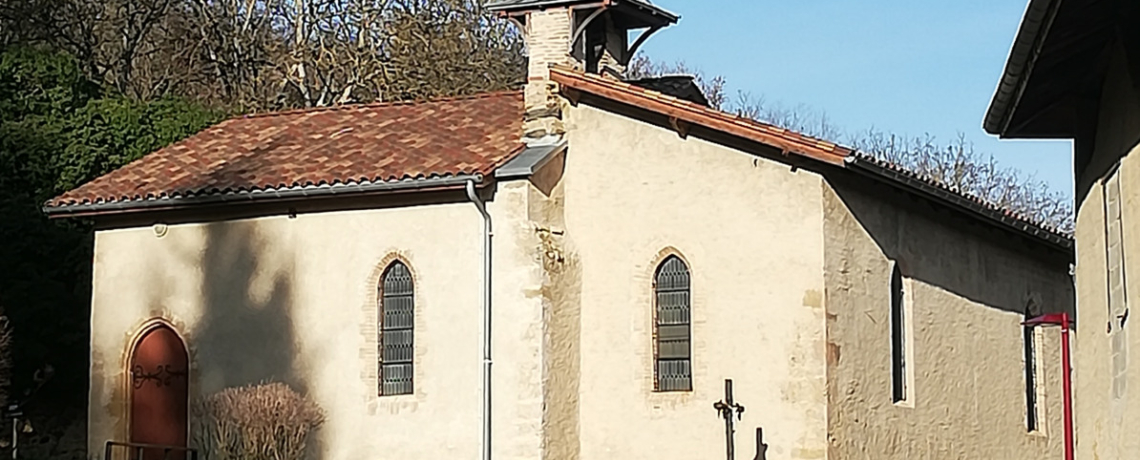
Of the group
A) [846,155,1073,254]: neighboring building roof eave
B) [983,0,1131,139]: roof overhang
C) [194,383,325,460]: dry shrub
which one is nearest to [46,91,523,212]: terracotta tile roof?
[194,383,325,460]: dry shrub

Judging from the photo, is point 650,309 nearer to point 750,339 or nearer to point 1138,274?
point 750,339

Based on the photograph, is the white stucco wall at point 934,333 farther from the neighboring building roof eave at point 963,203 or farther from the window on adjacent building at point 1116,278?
the window on adjacent building at point 1116,278

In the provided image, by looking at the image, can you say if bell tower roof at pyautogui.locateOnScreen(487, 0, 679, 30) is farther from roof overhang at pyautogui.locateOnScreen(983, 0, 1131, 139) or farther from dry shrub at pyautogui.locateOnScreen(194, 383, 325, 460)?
roof overhang at pyautogui.locateOnScreen(983, 0, 1131, 139)

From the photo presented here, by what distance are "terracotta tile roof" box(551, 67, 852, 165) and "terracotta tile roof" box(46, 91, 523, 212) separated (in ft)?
3.89

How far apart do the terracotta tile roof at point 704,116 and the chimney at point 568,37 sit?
510 mm

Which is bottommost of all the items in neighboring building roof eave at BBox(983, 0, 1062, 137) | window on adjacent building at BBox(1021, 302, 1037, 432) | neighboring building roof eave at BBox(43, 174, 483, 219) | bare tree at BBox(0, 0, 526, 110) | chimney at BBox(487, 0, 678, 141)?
window on adjacent building at BBox(1021, 302, 1037, 432)

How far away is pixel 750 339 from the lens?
742 inches

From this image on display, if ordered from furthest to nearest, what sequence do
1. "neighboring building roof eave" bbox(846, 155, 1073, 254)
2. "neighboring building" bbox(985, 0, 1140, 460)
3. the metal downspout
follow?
the metal downspout → "neighboring building roof eave" bbox(846, 155, 1073, 254) → "neighboring building" bbox(985, 0, 1140, 460)

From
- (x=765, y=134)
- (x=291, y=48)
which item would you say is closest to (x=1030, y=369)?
(x=765, y=134)

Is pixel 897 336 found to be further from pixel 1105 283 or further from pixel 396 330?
pixel 1105 283

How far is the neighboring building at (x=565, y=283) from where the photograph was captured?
18.8 meters

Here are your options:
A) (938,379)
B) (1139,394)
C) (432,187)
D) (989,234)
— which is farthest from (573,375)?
(1139,394)

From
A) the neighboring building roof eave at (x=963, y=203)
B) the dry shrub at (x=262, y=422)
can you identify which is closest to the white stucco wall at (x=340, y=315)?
the dry shrub at (x=262, y=422)

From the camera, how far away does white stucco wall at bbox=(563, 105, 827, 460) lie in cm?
1858
